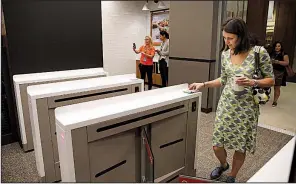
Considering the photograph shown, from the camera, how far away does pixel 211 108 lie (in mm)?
1945

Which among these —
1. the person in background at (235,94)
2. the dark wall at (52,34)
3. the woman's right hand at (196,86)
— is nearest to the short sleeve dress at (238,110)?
the person in background at (235,94)

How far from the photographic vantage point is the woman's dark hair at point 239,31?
1074 millimetres

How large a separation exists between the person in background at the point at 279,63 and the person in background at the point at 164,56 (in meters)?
0.66

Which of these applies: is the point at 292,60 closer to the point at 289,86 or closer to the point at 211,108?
the point at 289,86

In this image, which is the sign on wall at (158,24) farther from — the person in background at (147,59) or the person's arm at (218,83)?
the person's arm at (218,83)

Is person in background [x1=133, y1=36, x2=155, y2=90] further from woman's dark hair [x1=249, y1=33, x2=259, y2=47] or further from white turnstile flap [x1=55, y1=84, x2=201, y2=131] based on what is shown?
woman's dark hair [x1=249, y1=33, x2=259, y2=47]

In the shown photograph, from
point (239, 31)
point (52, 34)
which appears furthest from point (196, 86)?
point (52, 34)

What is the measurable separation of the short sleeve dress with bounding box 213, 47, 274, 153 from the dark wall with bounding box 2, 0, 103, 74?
1369 mm

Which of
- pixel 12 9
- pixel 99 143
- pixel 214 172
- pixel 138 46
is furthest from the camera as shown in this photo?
pixel 138 46

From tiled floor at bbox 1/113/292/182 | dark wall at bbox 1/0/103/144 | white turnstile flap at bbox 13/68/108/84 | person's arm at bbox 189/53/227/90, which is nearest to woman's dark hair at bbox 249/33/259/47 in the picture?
person's arm at bbox 189/53/227/90

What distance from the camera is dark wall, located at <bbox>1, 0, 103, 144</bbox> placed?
5.99 feet

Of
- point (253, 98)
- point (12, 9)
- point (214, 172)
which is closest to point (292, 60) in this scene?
point (253, 98)

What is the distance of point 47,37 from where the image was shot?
6.44 ft

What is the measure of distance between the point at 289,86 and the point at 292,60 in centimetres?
17
